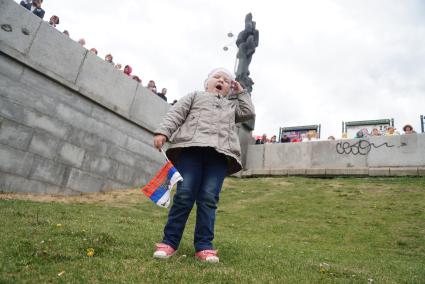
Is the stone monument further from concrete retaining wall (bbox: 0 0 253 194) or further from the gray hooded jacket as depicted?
Answer: the gray hooded jacket

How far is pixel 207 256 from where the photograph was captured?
139 inches

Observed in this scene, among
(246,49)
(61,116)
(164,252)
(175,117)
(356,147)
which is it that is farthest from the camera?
(246,49)

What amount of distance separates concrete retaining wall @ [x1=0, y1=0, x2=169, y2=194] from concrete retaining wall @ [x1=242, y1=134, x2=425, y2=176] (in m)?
6.38

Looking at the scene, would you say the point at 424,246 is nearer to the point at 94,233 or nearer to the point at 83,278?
the point at 94,233

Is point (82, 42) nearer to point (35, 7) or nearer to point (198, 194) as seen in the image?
point (35, 7)

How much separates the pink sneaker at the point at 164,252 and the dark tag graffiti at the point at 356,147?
42.8 feet

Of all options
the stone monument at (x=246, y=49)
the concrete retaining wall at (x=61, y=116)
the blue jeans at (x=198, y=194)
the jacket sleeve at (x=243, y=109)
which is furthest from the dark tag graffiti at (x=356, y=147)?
the blue jeans at (x=198, y=194)

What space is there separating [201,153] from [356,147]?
12731 millimetres

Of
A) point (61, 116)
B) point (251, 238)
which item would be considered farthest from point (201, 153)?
point (61, 116)

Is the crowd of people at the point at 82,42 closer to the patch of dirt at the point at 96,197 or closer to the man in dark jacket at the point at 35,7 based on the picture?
the man in dark jacket at the point at 35,7

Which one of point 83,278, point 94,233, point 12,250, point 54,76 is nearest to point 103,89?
point 54,76

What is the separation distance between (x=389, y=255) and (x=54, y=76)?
8.50 m

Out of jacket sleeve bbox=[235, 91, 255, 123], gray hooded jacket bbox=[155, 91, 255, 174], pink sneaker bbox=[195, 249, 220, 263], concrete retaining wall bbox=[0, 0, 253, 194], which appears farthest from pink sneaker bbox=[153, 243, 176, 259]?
concrete retaining wall bbox=[0, 0, 253, 194]

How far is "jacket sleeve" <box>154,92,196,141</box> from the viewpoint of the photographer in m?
3.93
